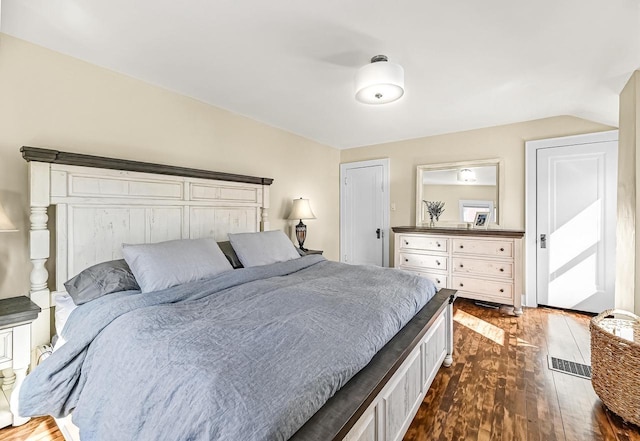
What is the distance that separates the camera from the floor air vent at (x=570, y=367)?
214cm

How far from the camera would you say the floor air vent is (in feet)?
7.01

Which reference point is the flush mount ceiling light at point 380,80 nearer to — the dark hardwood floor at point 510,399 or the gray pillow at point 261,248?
the gray pillow at point 261,248

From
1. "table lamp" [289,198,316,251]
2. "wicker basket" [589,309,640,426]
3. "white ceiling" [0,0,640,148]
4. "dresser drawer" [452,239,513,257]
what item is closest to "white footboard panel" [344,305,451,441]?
"wicker basket" [589,309,640,426]

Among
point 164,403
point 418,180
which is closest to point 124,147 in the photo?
point 164,403

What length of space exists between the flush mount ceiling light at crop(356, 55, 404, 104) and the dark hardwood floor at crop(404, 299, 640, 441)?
6.87ft

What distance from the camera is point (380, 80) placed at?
6.41ft

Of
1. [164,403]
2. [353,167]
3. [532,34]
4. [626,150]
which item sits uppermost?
[532,34]

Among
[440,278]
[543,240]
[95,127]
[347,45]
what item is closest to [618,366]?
[440,278]

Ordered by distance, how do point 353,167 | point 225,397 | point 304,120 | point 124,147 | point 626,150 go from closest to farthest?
point 225,397 → point 626,150 → point 124,147 → point 304,120 → point 353,167

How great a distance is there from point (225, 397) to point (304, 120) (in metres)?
3.23

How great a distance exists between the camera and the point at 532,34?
6.10ft

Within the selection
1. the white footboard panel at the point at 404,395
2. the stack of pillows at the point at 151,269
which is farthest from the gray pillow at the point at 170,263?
the white footboard panel at the point at 404,395

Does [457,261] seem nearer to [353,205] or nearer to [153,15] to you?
[353,205]

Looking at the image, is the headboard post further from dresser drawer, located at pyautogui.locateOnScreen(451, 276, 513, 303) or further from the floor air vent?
dresser drawer, located at pyautogui.locateOnScreen(451, 276, 513, 303)
